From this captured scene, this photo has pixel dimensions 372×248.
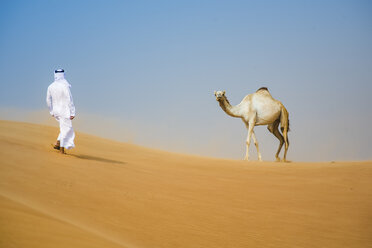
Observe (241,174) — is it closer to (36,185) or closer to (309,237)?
(309,237)

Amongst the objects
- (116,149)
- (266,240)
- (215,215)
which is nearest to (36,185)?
(215,215)

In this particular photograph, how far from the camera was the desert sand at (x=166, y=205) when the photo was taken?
5664mm

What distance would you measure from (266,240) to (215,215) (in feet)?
3.53

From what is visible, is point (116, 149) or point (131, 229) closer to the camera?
point (131, 229)

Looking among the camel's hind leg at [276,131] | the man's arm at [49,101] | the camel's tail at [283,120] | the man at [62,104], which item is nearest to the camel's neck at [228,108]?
the camel's hind leg at [276,131]

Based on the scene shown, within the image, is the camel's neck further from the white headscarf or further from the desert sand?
the white headscarf

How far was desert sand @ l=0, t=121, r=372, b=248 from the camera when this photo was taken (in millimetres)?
5664

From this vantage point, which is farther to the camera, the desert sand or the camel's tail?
the camel's tail

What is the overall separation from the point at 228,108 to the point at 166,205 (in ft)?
33.0

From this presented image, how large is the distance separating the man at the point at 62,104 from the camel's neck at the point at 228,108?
7507 mm

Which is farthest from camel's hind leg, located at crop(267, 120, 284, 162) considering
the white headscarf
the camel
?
the white headscarf

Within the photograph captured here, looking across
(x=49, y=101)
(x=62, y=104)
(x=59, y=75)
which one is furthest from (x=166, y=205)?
(x=59, y=75)

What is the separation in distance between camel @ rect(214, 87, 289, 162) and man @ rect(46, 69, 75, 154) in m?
7.30

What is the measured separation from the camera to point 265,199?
30.6ft
